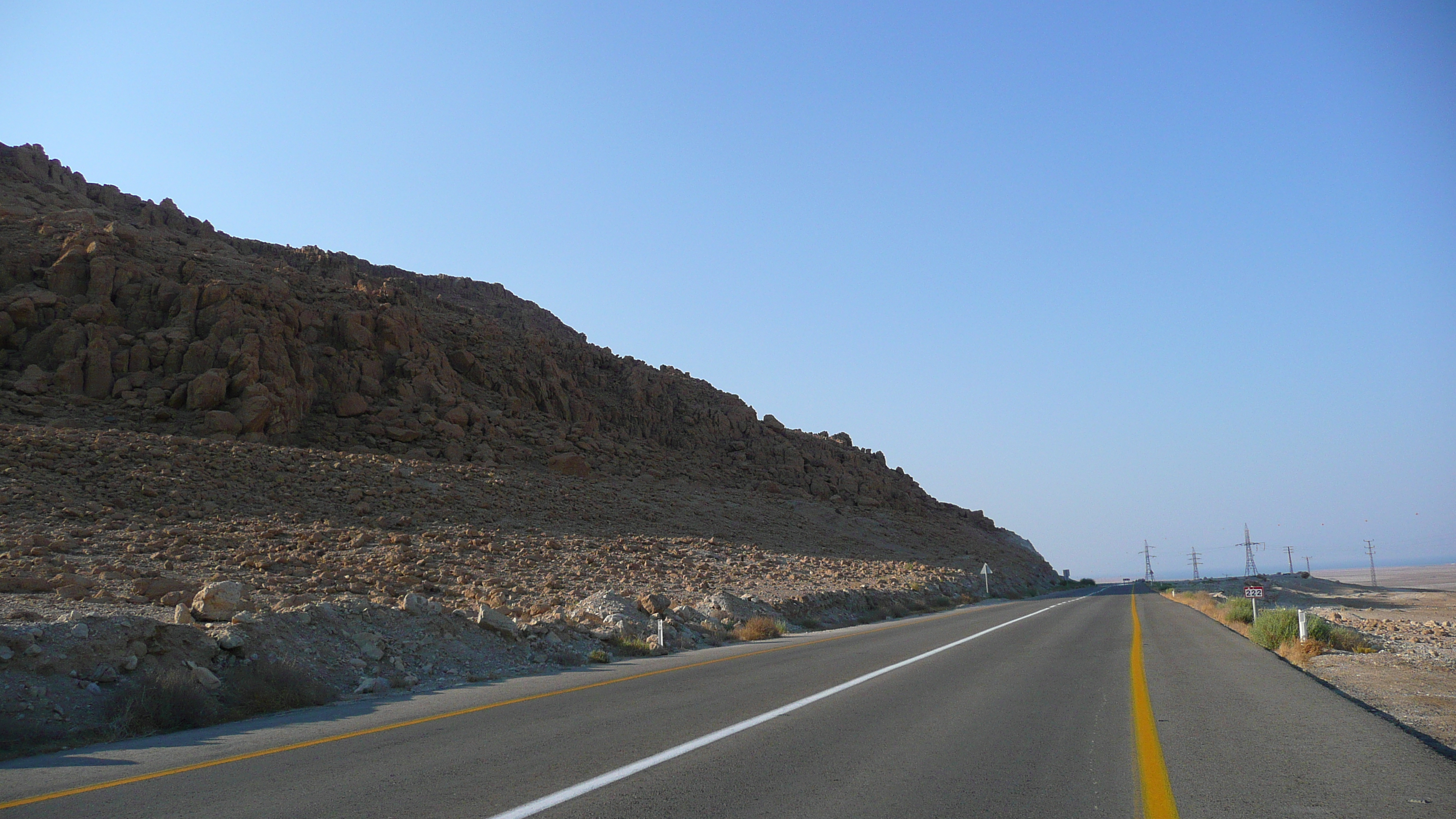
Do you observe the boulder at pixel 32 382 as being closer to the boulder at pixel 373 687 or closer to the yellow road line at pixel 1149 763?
the boulder at pixel 373 687

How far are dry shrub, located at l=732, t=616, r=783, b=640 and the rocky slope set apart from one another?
46.0 inches

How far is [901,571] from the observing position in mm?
48094

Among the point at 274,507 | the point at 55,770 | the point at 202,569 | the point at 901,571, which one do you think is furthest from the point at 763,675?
the point at 901,571

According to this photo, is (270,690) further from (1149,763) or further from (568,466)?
(568,466)

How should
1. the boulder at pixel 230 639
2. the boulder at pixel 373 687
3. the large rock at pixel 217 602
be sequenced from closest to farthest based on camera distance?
the boulder at pixel 230 639, the boulder at pixel 373 687, the large rock at pixel 217 602

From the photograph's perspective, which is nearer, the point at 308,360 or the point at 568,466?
the point at 308,360

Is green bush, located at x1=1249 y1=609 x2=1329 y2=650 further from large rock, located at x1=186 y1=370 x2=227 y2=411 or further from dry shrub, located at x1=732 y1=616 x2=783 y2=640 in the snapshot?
large rock, located at x1=186 y1=370 x2=227 y2=411

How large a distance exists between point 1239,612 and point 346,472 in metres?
35.3

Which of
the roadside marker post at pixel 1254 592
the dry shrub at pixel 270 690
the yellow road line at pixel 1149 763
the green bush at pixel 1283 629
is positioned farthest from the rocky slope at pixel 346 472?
the roadside marker post at pixel 1254 592

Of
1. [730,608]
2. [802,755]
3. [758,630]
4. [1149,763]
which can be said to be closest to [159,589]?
[758,630]

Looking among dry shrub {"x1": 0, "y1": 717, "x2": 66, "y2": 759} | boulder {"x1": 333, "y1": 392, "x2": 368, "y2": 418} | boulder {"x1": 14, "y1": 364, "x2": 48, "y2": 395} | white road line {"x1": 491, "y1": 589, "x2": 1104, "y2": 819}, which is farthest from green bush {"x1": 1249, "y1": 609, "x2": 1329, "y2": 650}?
boulder {"x1": 14, "y1": 364, "x2": 48, "y2": 395}

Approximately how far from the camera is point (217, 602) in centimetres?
1317

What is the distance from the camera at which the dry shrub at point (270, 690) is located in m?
10.3

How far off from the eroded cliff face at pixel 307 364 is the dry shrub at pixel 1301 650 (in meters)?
38.7
